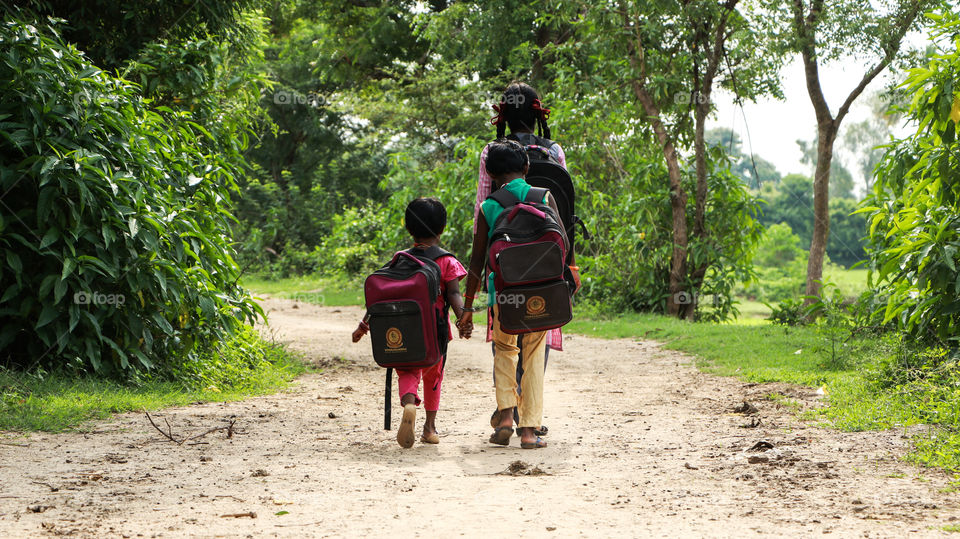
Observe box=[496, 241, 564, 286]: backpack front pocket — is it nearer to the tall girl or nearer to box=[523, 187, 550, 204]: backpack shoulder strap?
box=[523, 187, 550, 204]: backpack shoulder strap

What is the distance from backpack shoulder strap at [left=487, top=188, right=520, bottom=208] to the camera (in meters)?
4.61

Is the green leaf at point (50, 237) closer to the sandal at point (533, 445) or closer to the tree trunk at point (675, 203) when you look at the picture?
the sandal at point (533, 445)

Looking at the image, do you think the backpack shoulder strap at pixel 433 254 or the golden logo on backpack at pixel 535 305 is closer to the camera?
the golden logo on backpack at pixel 535 305

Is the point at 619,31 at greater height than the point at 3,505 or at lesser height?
greater

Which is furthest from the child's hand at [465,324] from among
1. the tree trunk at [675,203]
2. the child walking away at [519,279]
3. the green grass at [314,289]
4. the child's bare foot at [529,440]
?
the green grass at [314,289]

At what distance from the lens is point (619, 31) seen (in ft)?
39.5

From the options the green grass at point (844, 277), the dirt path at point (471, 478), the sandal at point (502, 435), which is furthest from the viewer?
the green grass at point (844, 277)

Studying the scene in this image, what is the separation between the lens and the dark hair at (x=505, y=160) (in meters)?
4.71

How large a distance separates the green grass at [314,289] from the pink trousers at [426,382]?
11.2 meters

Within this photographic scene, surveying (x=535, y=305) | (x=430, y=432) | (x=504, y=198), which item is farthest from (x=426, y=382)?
(x=504, y=198)

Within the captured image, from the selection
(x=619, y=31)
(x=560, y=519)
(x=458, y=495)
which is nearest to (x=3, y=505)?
(x=458, y=495)

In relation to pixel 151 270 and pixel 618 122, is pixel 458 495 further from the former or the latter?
pixel 618 122

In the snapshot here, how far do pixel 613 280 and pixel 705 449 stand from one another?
8930mm

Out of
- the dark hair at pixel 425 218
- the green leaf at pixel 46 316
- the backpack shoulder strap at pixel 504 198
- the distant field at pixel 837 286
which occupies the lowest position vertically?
the distant field at pixel 837 286
